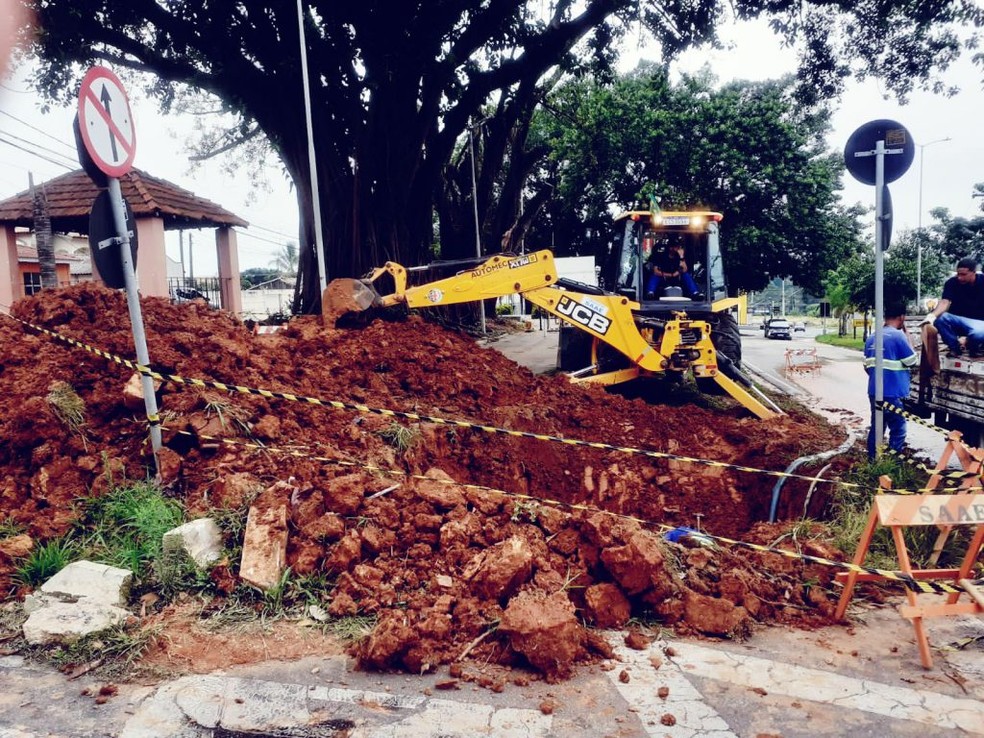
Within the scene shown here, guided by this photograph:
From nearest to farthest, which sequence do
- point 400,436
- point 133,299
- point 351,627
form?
1. point 351,627
2. point 133,299
3. point 400,436

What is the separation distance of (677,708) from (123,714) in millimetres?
2337

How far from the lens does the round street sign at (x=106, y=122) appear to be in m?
4.25

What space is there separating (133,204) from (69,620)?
1370 cm

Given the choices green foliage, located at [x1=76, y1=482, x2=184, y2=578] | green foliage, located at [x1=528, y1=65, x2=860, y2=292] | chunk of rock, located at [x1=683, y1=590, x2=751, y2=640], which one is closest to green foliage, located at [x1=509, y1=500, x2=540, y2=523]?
chunk of rock, located at [x1=683, y1=590, x2=751, y2=640]

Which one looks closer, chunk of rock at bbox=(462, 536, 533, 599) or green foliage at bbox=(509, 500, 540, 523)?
chunk of rock at bbox=(462, 536, 533, 599)

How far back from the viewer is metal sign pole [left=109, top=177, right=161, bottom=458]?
461cm

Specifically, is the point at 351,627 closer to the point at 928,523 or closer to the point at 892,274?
the point at 928,523

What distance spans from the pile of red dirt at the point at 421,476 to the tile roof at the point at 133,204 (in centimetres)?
889

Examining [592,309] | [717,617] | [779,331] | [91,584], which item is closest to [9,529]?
[91,584]

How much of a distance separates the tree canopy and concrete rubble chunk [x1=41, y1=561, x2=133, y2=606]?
10.6 meters

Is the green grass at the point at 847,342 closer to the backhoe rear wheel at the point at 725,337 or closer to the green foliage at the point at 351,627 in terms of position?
the backhoe rear wheel at the point at 725,337

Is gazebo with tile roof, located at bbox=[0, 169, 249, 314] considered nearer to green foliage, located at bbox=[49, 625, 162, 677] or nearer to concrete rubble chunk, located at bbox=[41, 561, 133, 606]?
concrete rubble chunk, located at bbox=[41, 561, 133, 606]

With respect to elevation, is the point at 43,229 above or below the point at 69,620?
above

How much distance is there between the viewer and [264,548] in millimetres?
3943
